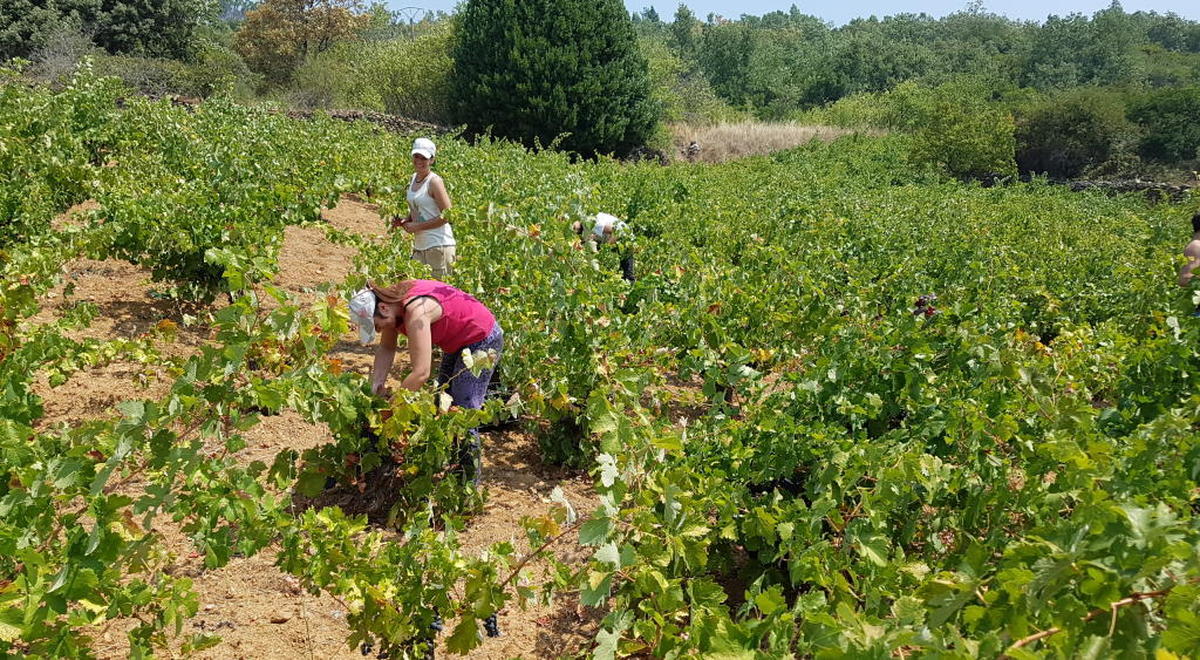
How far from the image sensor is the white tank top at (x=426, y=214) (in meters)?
5.10

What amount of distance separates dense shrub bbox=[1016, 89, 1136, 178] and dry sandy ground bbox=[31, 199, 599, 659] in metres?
26.2

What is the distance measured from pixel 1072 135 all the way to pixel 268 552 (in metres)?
29.4

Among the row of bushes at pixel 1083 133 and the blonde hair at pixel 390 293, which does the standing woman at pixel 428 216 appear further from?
the row of bushes at pixel 1083 133

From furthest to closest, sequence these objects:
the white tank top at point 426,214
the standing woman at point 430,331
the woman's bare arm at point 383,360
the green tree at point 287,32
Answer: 1. the green tree at point 287,32
2. the white tank top at point 426,214
3. the woman's bare arm at point 383,360
4. the standing woman at point 430,331

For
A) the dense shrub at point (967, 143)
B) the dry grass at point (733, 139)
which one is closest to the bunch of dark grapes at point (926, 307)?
the dense shrub at point (967, 143)

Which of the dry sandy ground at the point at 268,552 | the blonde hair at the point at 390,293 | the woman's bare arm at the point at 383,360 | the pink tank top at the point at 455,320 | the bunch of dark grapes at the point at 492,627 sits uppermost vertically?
the blonde hair at the point at 390,293

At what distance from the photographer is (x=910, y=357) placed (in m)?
3.56

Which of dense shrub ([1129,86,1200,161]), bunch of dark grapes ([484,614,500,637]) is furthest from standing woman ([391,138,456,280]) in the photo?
dense shrub ([1129,86,1200,161])

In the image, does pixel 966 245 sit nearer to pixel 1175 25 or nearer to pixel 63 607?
pixel 63 607

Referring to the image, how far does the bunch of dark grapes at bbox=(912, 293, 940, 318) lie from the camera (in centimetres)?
469

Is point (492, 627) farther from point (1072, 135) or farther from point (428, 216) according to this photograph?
point (1072, 135)

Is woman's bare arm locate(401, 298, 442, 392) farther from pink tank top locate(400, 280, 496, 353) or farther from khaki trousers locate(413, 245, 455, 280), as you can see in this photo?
khaki trousers locate(413, 245, 455, 280)

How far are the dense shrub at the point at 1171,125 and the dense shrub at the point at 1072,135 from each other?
1.01 m

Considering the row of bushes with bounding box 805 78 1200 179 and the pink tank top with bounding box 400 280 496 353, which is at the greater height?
the row of bushes with bounding box 805 78 1200 179
